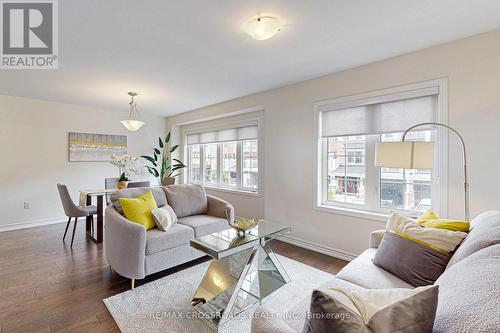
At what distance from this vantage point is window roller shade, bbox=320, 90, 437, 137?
2568 millimetres

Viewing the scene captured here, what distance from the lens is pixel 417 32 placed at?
2195 mm

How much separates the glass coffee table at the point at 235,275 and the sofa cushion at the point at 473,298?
139 cm

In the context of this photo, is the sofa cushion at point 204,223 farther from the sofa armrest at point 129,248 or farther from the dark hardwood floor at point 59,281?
the sofa armrest at point 129,248

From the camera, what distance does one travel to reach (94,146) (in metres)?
5.12

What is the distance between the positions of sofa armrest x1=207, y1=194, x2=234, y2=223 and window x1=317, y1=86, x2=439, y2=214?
1290 millimetres

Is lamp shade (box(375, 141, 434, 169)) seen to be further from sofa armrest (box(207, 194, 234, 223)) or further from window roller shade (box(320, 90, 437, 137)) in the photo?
sofa armrest (box(207, 194, 234, 223))

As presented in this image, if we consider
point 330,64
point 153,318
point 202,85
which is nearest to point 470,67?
point 330,64

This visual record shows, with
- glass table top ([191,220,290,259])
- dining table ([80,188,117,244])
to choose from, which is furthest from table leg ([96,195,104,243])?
glass table top ([191,220,290,259])

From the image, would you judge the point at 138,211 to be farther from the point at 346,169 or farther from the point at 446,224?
the point at 446,224

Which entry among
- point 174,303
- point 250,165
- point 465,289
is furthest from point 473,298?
point 250,165

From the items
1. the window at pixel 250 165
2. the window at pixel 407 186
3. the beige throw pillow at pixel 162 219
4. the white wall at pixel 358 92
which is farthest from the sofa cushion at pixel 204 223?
the window at pixel 407 186

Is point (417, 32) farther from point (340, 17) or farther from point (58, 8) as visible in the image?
point (58, 8)

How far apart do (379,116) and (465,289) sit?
7.96 feet

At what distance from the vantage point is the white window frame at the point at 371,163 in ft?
7.93
